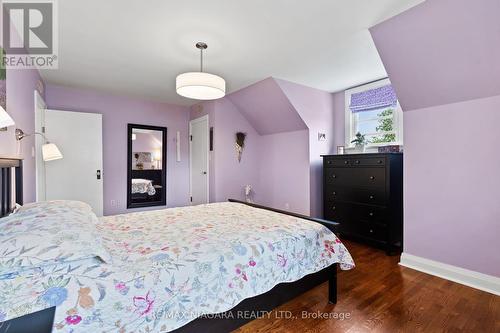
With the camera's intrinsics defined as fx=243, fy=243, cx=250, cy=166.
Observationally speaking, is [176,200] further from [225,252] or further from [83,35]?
[225,252]

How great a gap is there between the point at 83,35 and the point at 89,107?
209cm

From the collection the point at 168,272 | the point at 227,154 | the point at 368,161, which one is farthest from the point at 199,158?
the point at 168,272

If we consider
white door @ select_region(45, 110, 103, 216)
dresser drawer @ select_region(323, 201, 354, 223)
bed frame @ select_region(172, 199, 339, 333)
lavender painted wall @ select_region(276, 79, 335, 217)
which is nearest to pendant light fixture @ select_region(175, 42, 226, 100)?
bed frame @ select_region(172, 199, 339, 333)

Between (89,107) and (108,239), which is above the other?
(89,107)

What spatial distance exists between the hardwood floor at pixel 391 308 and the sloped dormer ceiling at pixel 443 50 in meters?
1.80

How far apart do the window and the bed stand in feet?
7.88

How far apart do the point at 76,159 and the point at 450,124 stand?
495 centimetres

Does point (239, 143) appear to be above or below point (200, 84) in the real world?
below

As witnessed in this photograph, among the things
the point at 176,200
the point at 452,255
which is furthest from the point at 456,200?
the point at 176,200

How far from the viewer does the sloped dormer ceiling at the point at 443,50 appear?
1.85 m

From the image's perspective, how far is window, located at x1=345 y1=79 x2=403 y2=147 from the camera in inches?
137

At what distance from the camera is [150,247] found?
55.8 inches

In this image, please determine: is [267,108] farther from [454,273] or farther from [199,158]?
[454,273]

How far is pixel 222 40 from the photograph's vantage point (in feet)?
8.02
